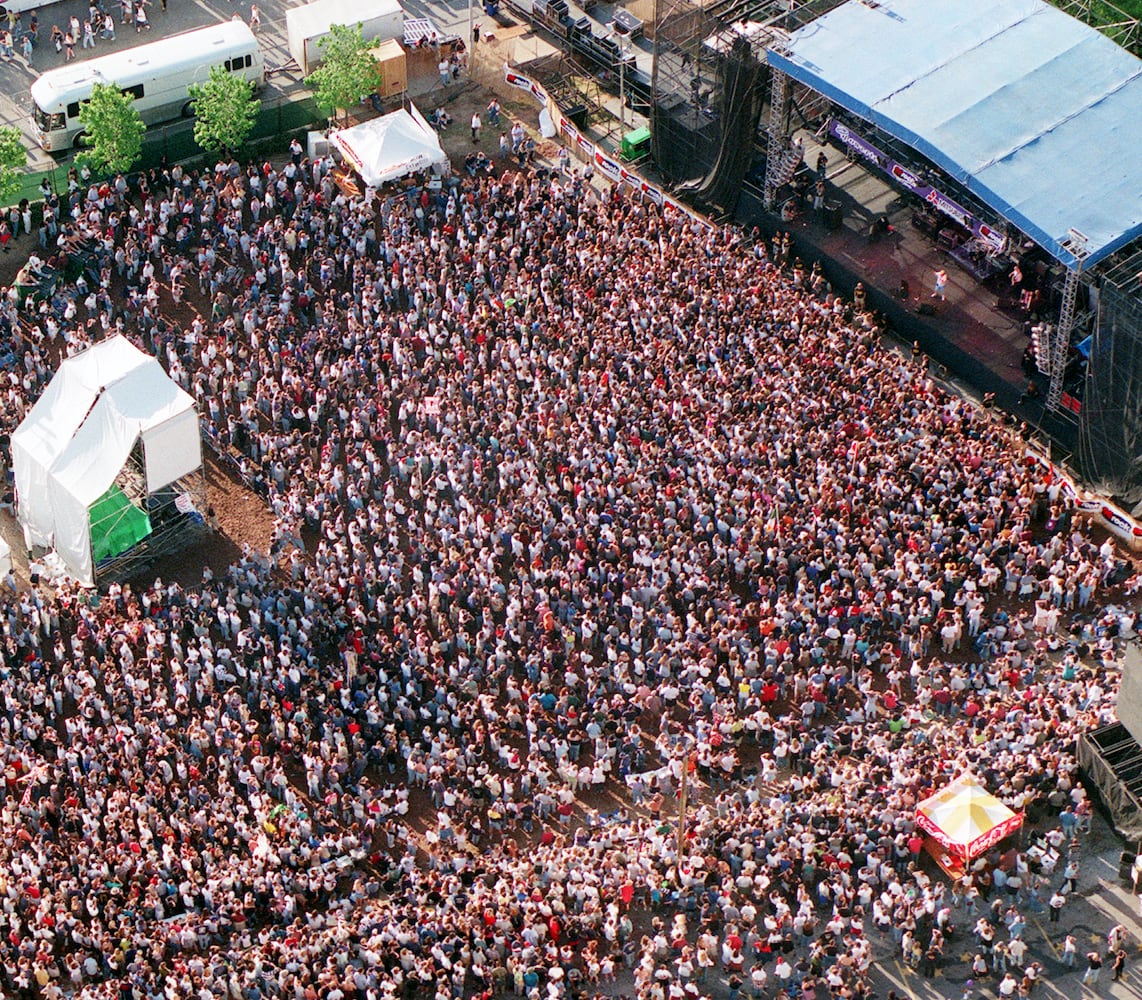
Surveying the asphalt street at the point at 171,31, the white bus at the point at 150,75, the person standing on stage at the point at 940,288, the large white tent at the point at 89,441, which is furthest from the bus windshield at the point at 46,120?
the person standing on stage at the point at 940,288

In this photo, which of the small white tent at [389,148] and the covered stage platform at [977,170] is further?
the small white tent at [389,148]

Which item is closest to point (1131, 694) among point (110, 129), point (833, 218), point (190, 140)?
point (833, 218)

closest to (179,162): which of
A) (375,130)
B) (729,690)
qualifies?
(375,130)

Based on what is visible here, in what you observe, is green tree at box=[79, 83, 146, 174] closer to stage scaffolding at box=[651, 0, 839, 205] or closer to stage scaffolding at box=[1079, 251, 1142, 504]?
stage scaffolding at box=[651, 0, 839, 205]

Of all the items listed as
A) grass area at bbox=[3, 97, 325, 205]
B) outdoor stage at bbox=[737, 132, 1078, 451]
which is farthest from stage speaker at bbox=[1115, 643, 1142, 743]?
grass area at bbox=[3, 97, 325, 205]

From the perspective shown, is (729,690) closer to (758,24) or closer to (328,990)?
(328,990)

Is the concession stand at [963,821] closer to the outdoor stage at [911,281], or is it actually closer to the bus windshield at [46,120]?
the outdoor stage at [911,281]
